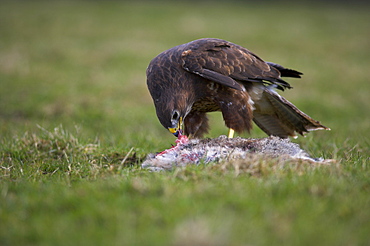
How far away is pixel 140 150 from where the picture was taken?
5.83 m

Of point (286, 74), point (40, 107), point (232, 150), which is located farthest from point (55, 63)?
point (232, 150)

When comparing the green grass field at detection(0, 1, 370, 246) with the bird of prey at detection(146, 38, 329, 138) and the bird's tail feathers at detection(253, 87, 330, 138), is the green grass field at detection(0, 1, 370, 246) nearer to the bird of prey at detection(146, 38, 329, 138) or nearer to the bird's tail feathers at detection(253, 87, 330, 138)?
the bird's tail feathers at detection(253, 87, 330, 138)

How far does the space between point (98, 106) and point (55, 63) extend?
4.87 meters

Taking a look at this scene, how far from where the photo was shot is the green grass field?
2971 millimetres

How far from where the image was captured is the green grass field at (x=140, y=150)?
2.97 metres

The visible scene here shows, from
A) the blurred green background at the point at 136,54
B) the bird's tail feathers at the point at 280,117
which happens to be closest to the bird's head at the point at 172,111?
the blurred green background at the point at 136,54

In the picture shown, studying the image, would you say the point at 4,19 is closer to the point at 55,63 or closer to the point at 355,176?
the point at 55,63

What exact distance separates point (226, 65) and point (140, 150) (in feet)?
5.36

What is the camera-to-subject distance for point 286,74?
6.44 meters

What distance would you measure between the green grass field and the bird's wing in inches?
49.0

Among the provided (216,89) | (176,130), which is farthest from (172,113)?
(216,89)

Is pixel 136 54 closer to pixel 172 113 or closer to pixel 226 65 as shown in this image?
pixel 226 65

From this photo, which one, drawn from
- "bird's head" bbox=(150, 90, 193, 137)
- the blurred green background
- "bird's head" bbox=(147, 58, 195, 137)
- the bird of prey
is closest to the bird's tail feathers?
the bird of prey

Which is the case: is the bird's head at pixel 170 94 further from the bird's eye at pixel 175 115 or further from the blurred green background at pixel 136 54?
the blurred green background at pixel 136 54
